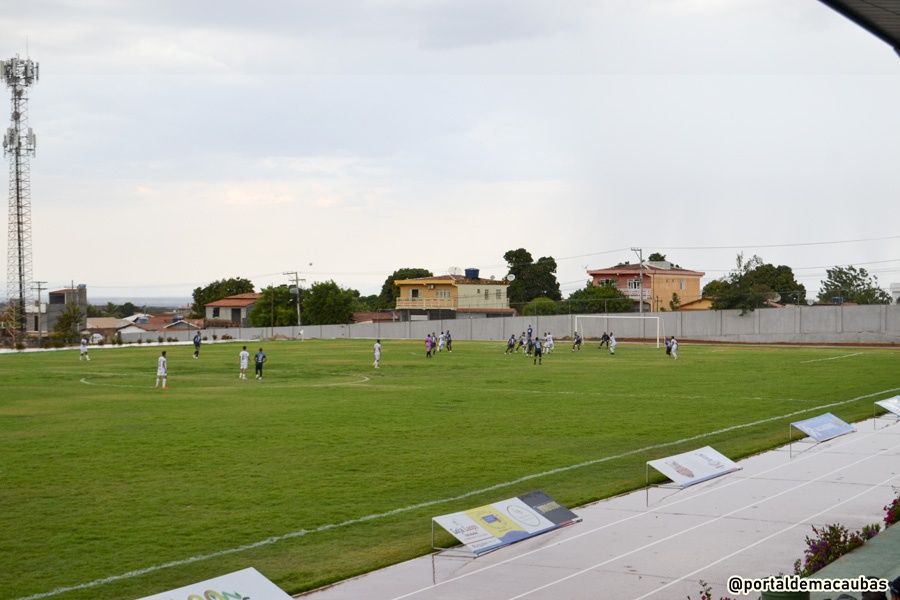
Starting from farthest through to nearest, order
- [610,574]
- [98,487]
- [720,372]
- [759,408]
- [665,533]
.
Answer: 1. [720,372]
2. [759,408]
3. [98,487]
4. [665,533]
5. [610,574]

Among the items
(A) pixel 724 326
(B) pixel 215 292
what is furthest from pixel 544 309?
(B) pixel 215 292

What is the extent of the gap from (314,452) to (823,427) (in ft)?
37.7

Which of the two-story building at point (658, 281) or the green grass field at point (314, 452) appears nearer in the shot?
the green grass field at point (314, 452)

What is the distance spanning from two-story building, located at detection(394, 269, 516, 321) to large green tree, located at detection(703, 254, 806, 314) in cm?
2585

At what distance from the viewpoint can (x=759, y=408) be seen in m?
30.0

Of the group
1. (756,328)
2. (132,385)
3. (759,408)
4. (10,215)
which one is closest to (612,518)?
(759,408)

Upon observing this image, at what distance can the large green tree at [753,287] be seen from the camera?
82.8m

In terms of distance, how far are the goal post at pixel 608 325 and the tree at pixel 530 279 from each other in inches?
1713

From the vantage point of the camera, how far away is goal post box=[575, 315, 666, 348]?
8688 centimetres

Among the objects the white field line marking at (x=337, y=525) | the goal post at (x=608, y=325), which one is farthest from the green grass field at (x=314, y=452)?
the goal post at (x=608, y=325)

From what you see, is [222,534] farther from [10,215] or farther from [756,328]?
[10,215]

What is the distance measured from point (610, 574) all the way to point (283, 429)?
49.3ft

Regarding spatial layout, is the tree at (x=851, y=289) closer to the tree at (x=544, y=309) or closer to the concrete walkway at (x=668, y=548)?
the tree at (x=544, y=309)

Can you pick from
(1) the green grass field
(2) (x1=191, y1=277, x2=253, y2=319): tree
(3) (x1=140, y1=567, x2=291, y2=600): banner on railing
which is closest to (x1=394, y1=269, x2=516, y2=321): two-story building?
(2) (x1=191, y1=277, x2=253, y2=319): tree
